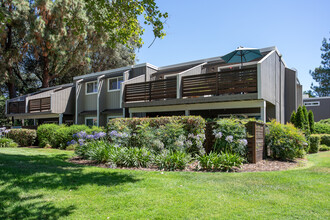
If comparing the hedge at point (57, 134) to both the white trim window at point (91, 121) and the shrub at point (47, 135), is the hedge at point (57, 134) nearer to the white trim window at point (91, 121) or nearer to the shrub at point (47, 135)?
the shrub at point (47, 135)

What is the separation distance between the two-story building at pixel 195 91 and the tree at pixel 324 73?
3523 cm

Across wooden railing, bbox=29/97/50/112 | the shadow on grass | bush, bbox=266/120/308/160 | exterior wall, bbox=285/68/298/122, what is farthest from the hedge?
exterior wall, bbox=285/68/298/122

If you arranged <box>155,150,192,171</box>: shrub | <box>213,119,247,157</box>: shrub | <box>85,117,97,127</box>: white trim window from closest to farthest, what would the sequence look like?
1. <box>155,150,192,171</box>: shrub
2. <box>213,119,247,157</box>: shrub
3. <box>85,117,97,127</box>: white trim window

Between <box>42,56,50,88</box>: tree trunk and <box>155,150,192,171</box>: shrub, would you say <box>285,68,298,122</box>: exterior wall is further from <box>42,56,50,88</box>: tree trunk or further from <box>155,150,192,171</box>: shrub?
<box>42,56,50,88</box>: tree trunk

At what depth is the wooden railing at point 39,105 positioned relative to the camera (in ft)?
67.7

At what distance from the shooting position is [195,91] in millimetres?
12977

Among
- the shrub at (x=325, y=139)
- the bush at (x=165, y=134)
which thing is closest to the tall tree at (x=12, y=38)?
the bush at (x=165, y=134)

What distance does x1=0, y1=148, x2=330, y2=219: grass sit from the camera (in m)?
3.96

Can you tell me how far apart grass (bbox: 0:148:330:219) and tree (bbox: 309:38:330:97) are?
50.0 meters

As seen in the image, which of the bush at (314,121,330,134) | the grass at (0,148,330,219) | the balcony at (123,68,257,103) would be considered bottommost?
the grass at (0,148,330,219)

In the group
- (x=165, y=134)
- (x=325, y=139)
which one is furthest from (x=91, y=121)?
(x=325, y=139)

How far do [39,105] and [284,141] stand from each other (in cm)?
1968

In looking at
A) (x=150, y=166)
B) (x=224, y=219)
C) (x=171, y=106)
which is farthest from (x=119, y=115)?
(x=224, y=219)

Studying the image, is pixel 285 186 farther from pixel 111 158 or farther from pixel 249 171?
pixel 111 158
